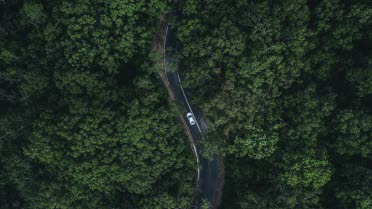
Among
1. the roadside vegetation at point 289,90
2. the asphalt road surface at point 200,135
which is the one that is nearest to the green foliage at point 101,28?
the roadside vegetation at point 289,90

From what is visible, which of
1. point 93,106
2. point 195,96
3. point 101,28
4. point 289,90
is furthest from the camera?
point 195,96

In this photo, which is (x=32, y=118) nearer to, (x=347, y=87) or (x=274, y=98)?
(x=274, y=98)

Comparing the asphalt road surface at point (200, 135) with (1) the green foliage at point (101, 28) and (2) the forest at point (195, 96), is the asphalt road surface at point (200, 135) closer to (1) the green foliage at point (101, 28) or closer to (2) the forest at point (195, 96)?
(2) the forest at point (195, 96)

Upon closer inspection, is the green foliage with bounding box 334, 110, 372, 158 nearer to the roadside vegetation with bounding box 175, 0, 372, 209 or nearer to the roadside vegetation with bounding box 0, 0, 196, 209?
the roadside vegetation with bounding box 175, 0, 372, 209

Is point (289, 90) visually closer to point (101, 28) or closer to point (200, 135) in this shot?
point (200, 135)

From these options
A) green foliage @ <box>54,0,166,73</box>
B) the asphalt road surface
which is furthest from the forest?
the asphalt road surface

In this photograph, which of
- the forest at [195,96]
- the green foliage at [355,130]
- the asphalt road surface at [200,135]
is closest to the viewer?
the green foliage at [355,130]

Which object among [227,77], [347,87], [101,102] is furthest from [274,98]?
[101,102]

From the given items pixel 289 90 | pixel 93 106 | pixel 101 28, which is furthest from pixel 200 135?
pixel 101 28

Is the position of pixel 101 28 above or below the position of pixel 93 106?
above
